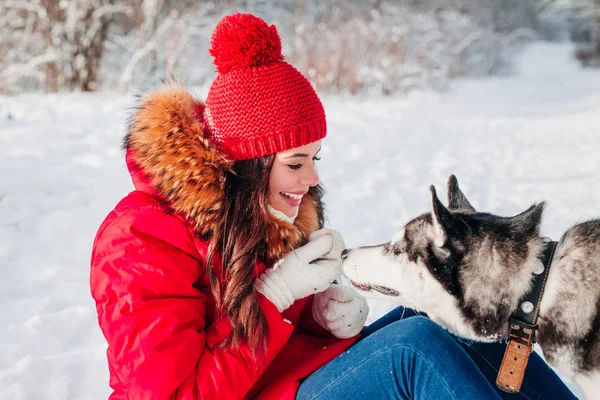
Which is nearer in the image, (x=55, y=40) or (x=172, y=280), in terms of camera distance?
(x=172, y=280)

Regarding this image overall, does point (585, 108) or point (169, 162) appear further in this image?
point (585, 108)

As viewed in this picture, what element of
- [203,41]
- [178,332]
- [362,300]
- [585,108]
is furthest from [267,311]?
[203,41]

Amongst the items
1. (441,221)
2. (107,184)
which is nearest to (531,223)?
(441,221)

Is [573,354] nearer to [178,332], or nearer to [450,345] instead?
[450,345]

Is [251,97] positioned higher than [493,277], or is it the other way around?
[251,97]

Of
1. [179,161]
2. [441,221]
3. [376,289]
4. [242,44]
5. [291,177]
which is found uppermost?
[242,44]

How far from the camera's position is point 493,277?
1.74m

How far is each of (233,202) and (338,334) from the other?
0.65m

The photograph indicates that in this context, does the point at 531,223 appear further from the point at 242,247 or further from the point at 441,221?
the point at 242,247

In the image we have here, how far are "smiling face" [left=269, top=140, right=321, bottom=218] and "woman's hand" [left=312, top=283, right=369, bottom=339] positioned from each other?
0.36 meters

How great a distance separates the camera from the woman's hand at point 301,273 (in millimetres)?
1582

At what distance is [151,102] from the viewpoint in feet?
5.32

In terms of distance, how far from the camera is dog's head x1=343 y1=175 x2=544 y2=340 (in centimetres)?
173

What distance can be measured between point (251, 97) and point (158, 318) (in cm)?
74
